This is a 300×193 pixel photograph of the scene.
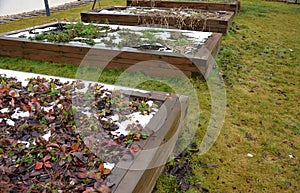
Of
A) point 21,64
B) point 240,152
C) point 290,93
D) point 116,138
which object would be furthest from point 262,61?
point 21,64

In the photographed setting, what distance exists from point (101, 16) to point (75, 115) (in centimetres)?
417

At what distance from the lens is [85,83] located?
2.73 meters

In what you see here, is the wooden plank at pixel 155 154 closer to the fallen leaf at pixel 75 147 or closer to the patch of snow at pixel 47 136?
the fallen leaf at pixel 75 147

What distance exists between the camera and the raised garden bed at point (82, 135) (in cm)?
153

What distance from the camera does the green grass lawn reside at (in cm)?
207

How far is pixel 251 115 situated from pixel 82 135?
1.85 meters

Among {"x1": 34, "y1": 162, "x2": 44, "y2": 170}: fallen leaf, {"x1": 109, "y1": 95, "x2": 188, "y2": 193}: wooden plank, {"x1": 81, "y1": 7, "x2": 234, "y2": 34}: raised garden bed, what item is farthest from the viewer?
{"x1": 81, "y1": 7, "x2": 234, "y2": 34}: raised garden bed

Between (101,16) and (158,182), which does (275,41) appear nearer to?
(101,16)

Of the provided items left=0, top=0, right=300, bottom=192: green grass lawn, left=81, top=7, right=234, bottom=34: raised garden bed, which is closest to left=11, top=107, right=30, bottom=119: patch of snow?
left=0, top=0, right=300, bottom=192: green grass lawn

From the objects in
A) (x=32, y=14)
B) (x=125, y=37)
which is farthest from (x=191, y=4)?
(x=32, y=14)

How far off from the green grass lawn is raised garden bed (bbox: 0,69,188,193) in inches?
15.3

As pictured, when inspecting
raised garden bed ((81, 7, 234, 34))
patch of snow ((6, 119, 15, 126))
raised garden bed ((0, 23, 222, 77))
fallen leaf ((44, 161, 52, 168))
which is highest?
raised garden bed ((81, 7, 234, 34))

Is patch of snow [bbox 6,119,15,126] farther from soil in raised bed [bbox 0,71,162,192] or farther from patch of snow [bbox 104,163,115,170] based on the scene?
patch of snow [bbox 104,163,115,170]

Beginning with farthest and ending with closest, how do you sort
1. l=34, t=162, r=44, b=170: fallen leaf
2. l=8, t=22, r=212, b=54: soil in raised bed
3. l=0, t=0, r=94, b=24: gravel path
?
l=0, t=0, r=94, b=24: gravel path
l=8, t=22, r=212, b=54: soil in raised bed
l=34, t=162, r=44, b=170: fallen leaf
